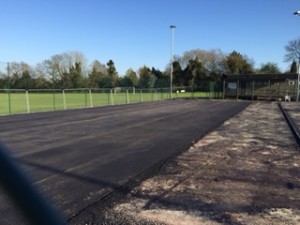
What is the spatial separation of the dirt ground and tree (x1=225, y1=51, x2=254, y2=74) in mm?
80623

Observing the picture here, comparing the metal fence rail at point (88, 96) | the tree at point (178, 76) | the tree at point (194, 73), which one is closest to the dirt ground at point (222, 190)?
the metal fence rail at point (88, 96)

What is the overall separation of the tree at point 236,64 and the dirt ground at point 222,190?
3174 inches

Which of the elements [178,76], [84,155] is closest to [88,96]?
[84,155]

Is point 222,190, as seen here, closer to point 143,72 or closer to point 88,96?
point 88,96

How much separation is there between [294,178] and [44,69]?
54.0 metres

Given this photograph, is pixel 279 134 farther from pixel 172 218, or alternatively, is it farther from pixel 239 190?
pixel 172 218

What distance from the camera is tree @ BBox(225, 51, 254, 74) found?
90250mm

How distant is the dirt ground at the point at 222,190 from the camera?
5488 mm

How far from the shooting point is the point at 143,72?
9512 centimetres

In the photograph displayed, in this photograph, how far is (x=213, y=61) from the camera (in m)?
94.8

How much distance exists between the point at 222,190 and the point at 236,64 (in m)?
85.9

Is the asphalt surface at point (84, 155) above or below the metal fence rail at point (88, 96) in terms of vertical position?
above

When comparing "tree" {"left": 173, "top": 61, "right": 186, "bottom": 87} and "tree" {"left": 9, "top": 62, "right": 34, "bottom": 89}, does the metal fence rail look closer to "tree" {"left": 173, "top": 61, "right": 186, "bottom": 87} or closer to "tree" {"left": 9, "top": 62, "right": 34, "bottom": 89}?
"tree" {"left": 9, "top": 62, "right": 34, "bottom": 89}

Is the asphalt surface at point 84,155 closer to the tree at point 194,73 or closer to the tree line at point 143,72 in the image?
the tree line at point 143,72
